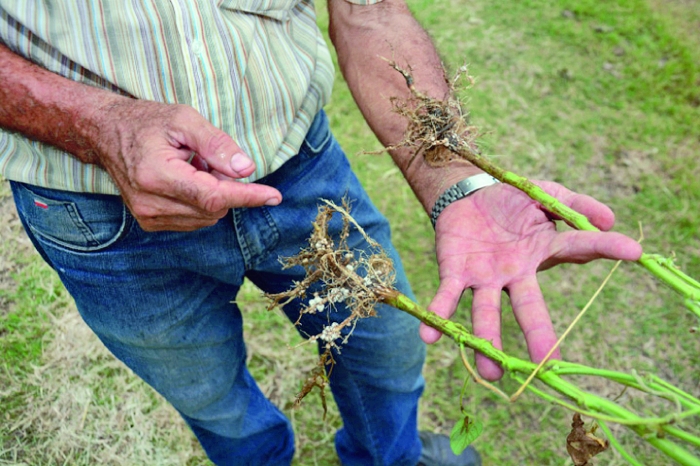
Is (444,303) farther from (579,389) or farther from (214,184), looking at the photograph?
(214,184)

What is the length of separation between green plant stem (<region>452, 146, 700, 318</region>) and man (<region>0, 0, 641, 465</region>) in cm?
5

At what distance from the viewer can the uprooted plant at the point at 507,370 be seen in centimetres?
92

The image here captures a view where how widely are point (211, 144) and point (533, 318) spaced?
749 mm

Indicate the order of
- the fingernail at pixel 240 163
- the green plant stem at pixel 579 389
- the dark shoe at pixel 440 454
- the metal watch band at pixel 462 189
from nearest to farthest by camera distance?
the green plant stem at pixel 579 389
the fingernail at pixel 240 163
the metal watch band at pixel 462 189
the dark shoe at pixel 440 454

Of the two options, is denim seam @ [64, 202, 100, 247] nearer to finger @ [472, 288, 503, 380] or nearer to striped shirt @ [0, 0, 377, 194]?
striped shirt @ [0, 0, 377, 194]

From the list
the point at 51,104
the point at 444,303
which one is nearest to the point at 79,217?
the point at 51,104

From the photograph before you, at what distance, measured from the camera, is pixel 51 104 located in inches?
45.4

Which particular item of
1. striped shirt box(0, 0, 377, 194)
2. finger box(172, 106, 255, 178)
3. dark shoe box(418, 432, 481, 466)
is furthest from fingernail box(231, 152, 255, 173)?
dark shoe box(418, 432, 481, 466)

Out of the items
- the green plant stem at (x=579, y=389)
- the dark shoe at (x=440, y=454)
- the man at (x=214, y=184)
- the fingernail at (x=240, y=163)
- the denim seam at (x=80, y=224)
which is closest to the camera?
the green plant stem at (x=579, y=389)

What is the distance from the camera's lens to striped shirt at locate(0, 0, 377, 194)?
1132 mm

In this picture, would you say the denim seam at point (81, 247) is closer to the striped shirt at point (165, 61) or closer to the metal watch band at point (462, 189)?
the striped shirt at point (165, 61)

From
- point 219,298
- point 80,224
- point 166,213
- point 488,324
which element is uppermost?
point 166,213

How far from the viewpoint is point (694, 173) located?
3.10 meters

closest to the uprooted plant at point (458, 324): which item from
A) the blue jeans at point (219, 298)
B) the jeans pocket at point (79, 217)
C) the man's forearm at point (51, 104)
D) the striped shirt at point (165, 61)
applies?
the blue jeans at point (219, 298)
